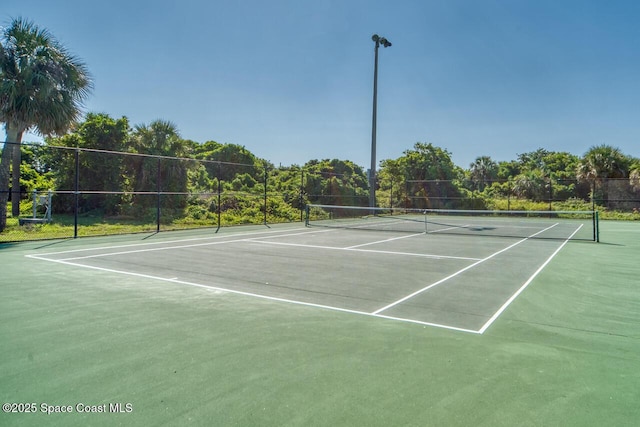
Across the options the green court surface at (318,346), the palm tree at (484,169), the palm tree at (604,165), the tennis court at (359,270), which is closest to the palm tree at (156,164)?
the tennis court at (359,270)

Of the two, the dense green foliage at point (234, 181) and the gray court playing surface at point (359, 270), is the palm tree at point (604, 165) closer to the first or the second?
the dense green foliage at point (234, 181)

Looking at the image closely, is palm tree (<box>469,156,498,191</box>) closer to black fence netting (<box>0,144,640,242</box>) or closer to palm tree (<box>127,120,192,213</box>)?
black fence netting (<box>0,144,640,242</box>)

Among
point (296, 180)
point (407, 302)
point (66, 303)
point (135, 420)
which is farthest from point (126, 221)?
point (135, 420)

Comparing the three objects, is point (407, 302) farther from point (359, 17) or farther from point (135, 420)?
point (359, 17)

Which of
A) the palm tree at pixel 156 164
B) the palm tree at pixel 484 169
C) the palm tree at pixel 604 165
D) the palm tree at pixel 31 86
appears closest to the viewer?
the palm tree at pixel 31 86

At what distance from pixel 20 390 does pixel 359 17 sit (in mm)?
21992

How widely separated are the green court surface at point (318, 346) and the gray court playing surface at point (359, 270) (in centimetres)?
6

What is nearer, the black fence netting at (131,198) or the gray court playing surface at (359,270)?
the gray court playing surface at (359,270)

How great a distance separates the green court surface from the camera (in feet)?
7.97

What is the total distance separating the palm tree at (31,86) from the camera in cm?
1328

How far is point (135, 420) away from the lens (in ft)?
7.50

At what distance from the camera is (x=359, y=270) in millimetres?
7422

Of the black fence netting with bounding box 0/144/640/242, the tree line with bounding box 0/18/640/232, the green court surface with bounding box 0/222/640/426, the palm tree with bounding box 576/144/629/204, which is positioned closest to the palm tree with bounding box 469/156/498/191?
the tree line with bounding box 0/18/640/232

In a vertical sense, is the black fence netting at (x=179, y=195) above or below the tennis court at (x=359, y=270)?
above
